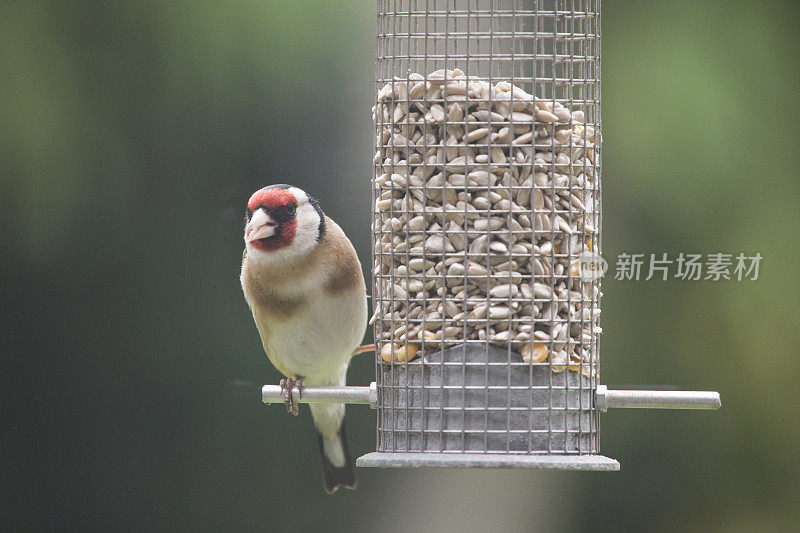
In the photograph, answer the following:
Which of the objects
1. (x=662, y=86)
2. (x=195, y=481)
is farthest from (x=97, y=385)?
(x=662, y=86)

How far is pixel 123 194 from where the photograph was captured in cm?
434

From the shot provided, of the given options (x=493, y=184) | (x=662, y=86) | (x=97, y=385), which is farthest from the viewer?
(x=97, y=385)

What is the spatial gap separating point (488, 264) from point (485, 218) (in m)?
0.11

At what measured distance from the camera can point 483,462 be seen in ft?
6.77

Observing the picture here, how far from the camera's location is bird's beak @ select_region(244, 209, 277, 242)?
274 centimetres

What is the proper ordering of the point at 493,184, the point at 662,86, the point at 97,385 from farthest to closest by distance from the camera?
1. the point at 97,385
2. the point at 662,86
3. the point at 493,184

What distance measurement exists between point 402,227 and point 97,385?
8.68ft

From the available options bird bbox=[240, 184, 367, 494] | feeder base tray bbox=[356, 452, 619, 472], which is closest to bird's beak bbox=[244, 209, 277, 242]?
bird bbox=[240, 184, 367, 494]

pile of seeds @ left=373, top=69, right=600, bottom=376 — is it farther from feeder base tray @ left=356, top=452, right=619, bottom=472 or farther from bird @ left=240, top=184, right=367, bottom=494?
bird @ left=240, top=184, right=367, bottom=494

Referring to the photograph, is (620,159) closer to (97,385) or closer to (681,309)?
(681,309)

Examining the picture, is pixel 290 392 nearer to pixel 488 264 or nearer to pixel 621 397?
pixel 488 264

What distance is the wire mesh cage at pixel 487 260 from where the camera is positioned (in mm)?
2285
